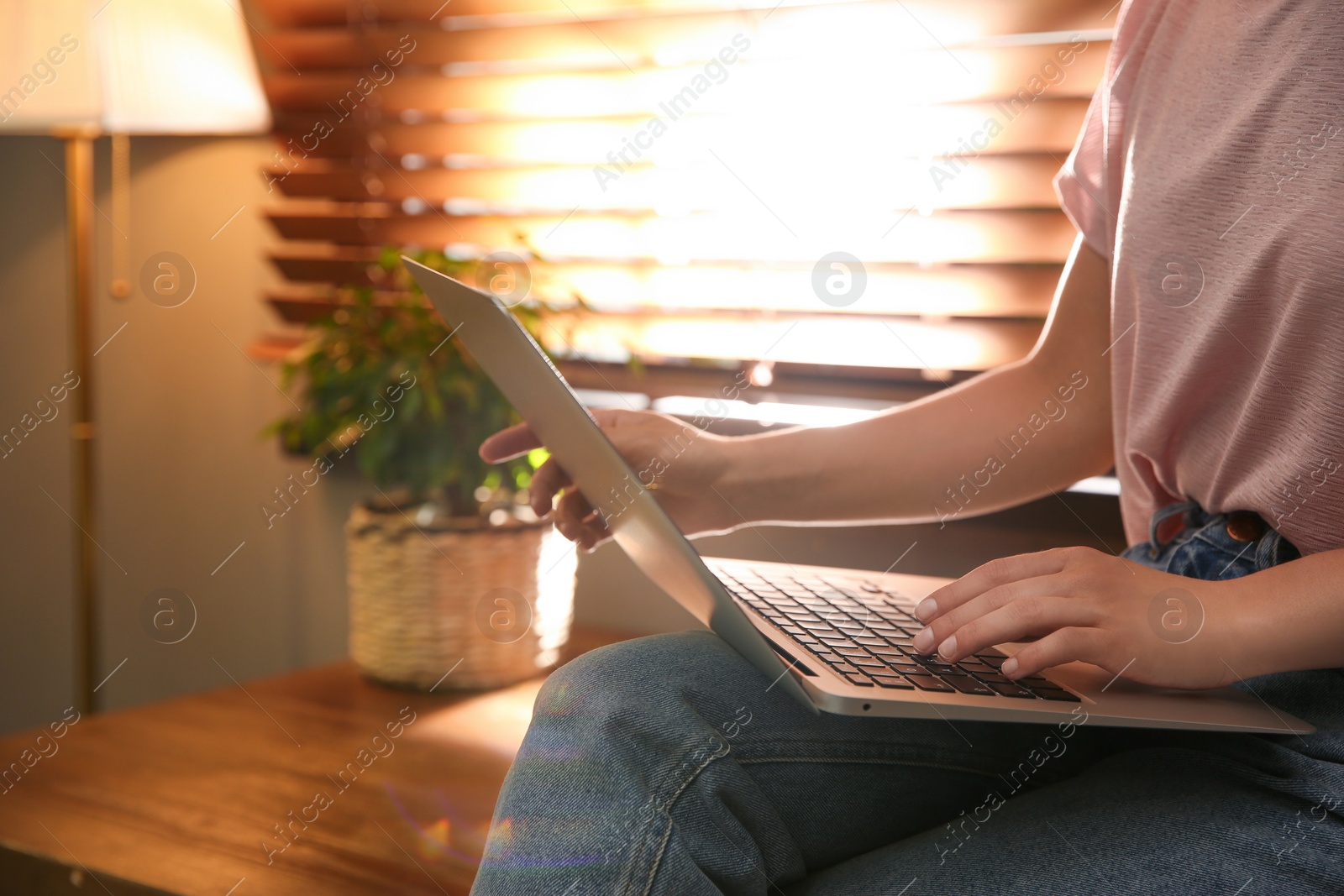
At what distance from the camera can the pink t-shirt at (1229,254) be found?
0.58m

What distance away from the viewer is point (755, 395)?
137 centimetres

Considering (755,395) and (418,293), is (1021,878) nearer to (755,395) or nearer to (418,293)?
(755,395)

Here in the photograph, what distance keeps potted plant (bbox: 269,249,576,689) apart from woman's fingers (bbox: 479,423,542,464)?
0.63 m

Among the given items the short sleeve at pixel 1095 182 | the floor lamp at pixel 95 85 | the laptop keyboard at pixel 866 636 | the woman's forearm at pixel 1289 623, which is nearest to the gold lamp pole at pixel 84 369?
the floor lamp at pixel 95 85

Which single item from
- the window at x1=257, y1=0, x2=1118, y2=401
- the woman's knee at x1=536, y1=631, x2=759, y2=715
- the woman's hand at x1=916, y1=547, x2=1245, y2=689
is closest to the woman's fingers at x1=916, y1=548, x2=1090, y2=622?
the woman's hand at x1=916, y1=547, x2=1245, y2=689

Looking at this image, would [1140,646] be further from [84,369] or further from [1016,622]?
[84,369]

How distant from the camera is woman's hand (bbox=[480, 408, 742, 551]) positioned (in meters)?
0.70

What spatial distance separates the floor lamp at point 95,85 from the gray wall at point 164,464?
0.90 feet

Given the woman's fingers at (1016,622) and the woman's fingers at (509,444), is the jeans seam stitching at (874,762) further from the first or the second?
the woman's fingers at (509,444)

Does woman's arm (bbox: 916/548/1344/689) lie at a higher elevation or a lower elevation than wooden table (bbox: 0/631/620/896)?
higher

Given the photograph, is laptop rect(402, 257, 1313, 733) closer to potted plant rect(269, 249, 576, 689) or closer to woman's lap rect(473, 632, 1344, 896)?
woman's lap rect(473, 632, 1344, 896)

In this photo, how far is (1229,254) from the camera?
2.06 ft

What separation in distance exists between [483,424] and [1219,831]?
40.3 inches

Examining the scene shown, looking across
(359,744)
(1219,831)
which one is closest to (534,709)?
(1219,831)
